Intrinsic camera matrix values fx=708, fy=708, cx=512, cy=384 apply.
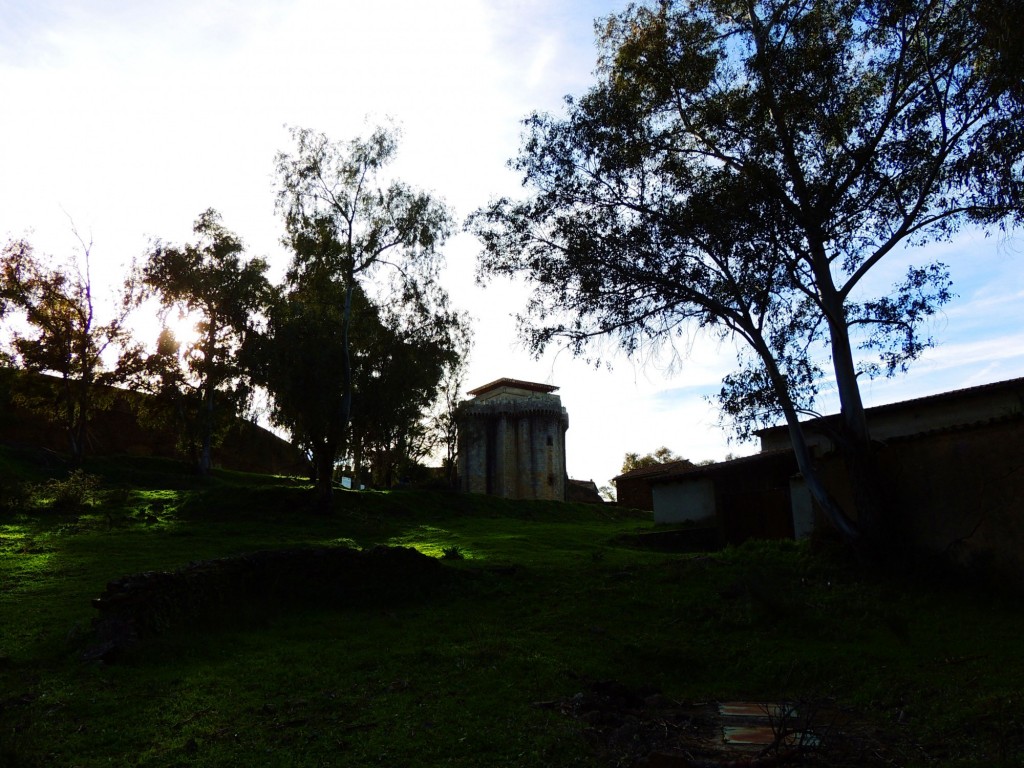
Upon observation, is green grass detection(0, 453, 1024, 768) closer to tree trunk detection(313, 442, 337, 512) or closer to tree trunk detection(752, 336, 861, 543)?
tree trunk detection(752, 336, 861, 543)

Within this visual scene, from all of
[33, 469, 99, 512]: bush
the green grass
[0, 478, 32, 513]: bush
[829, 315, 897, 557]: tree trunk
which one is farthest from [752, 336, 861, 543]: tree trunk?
[0, 478, 32, 513]: bush

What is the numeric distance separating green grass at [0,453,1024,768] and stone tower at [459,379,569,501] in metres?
36.7

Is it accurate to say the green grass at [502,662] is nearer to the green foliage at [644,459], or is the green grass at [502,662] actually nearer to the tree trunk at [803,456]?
the tree trunk at [803,456]

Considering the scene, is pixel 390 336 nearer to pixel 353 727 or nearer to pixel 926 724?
pixel 353 727

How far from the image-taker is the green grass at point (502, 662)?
7555 millimetres

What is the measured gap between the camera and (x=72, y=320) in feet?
133

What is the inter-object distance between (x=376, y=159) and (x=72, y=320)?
72.0 ft

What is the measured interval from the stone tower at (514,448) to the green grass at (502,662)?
36.7 meters

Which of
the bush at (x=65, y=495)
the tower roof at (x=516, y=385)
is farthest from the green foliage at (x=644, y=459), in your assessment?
the bush at (x=65, y=495)

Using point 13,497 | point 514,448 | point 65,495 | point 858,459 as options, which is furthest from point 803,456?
point 514,448

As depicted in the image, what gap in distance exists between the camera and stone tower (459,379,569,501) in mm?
56438

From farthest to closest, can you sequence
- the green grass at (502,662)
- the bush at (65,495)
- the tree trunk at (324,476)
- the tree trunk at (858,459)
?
the tree trunk at (324,476)
the bush at (65,495)
the tree trunk at (858,459)
the green grass at (502,662)

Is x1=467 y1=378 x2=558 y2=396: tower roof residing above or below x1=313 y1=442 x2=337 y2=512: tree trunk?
above

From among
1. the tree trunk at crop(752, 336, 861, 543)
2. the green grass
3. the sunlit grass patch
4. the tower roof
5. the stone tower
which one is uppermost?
the tower roof
